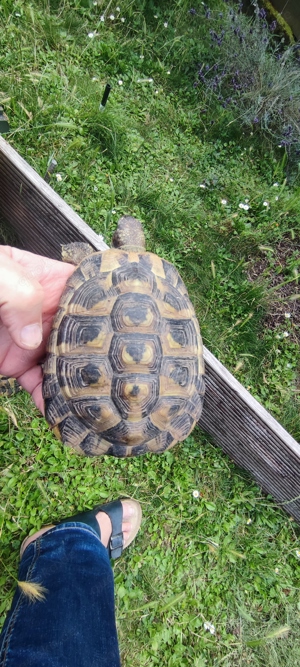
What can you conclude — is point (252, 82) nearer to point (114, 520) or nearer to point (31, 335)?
point (31, 335)

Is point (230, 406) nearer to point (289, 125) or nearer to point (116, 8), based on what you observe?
point (289, 125)

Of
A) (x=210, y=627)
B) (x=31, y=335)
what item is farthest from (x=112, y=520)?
(x=31, y=335)

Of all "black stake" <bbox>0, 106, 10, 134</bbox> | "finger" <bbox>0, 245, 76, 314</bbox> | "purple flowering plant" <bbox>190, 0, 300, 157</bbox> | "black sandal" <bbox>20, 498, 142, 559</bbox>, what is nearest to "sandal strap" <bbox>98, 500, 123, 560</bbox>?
"black sandal" <bbox>20, 498, 142, 559</bbox>

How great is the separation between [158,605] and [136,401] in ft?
5.10

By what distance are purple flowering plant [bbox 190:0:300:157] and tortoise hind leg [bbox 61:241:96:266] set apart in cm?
203

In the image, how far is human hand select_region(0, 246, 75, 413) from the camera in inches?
60.3

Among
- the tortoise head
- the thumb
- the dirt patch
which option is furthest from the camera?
the dirt patch

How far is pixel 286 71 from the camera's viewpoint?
367 cm

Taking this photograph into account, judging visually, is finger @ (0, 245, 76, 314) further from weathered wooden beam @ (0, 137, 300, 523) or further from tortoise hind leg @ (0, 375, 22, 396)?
tortoise hind leg @ (0, 375, 22, 396)

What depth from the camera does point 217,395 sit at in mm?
2586

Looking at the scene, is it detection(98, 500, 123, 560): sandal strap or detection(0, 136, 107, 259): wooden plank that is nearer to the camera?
detection(0, 136, 107, 259): wooden plank

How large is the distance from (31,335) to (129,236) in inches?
38.7

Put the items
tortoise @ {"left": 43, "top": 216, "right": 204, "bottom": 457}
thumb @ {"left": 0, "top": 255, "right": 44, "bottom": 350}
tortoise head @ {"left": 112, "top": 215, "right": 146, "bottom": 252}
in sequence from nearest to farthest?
1. thumb @ {"left": 0, "top": 255, "right": 44, "bottom": 350}
2. tortoise @ {"left": 43, "top": 216, "right": 204, "bottom": 457}
3. tortoise head @ {"left": 112, "top": 215, "right": 146, "bottom": 252}

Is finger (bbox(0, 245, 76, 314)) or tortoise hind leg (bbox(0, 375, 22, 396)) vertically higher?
finger (bbox(0, 245, 76, 314))
